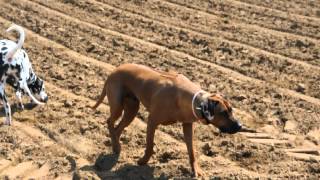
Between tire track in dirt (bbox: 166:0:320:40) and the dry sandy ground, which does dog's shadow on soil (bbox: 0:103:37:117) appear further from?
tire track in dirt (bbox: 166:0:320:40)

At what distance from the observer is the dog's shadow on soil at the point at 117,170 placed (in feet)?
22.2

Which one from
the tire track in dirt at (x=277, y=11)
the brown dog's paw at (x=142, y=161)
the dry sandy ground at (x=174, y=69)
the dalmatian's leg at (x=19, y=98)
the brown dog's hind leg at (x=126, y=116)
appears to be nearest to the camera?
the brown dog's paw at (x=142, y=161)

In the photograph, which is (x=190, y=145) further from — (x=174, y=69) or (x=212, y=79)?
(x=174, y=69)

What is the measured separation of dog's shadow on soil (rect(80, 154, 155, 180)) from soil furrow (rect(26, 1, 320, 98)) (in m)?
3.20

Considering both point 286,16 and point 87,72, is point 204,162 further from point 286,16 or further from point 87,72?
point 286,16

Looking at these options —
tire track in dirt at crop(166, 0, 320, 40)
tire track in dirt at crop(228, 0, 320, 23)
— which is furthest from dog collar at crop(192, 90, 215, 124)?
tire track in dirt at crop(228, 0, 320, 23)

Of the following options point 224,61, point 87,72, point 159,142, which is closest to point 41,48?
point 87,72

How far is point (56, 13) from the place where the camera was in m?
12.5

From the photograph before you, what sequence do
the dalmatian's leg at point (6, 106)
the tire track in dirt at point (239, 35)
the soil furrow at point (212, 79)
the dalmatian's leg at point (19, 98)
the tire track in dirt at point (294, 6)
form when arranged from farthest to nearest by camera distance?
A: the tire track in dirt at point (294, 6) < the tire track in dirt at point (239, 35) < the dalmatian's leg at point (19, 98) < the soil furrow at point (212, 79) < the dalmatian's leg at point (6, 106)

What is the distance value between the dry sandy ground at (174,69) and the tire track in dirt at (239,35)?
2cm

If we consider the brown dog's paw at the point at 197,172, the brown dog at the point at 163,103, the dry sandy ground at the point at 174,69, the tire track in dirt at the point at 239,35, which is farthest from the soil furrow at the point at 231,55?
the brown dog at the point at 163,103

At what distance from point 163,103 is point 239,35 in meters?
4.88

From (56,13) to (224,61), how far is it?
4310mm

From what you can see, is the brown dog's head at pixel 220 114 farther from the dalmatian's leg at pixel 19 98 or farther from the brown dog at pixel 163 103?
the dalmatian's leg at pixel 19 98
